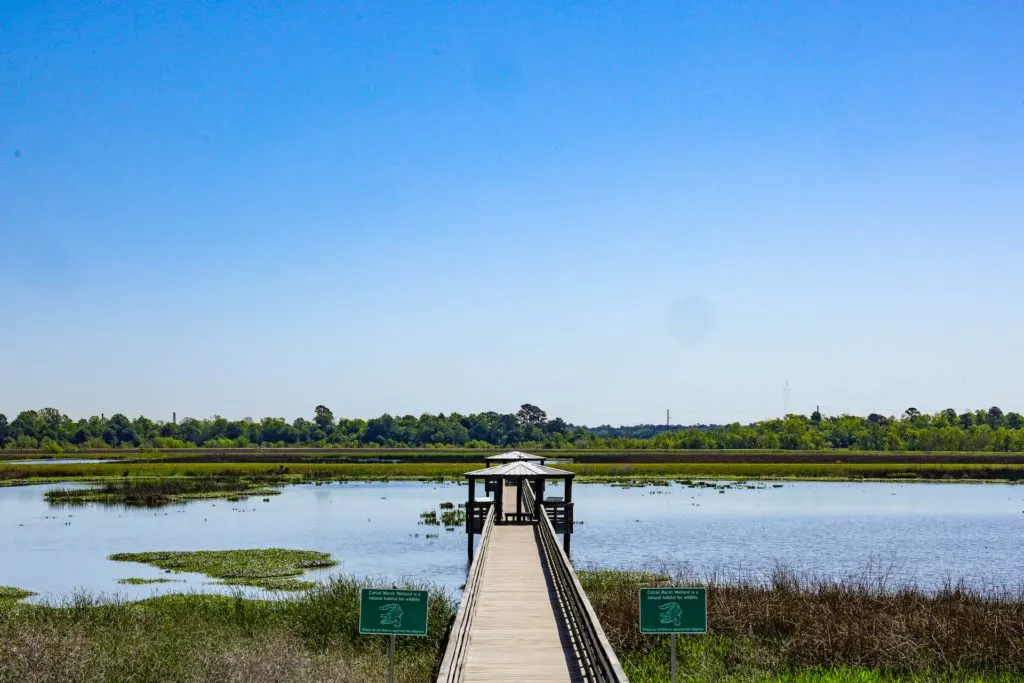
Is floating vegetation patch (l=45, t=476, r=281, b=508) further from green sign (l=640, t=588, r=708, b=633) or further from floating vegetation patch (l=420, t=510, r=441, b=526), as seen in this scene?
green sign (l=640, t=588, r=708, b=633)

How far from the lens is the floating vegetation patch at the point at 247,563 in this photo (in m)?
30.0

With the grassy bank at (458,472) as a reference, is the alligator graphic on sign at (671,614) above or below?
above

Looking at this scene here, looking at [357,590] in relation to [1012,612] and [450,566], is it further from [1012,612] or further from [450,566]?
[1012,612]

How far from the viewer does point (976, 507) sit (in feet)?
182

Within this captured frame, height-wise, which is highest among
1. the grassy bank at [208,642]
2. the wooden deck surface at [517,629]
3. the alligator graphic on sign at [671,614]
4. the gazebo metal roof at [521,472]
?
the gazebo metal roof at [521,472]

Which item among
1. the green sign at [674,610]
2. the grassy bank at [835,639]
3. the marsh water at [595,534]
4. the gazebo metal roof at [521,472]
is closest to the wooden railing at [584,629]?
the green sign at [674,610]

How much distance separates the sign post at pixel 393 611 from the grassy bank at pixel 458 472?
64377mm

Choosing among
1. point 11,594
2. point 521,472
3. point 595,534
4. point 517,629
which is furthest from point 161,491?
point 517,629

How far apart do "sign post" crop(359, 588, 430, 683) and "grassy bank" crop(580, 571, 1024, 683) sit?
7.17 m

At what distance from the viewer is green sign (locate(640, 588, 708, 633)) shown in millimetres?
12625

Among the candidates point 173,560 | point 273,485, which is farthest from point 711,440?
point 173,560

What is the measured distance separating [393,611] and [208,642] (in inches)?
333

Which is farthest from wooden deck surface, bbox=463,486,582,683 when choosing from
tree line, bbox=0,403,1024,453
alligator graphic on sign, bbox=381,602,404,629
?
tree line, bbox=0,403,1024,453

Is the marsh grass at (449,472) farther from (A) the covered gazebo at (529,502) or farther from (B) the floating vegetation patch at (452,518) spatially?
(A) the covered gazebo at (529,502)
